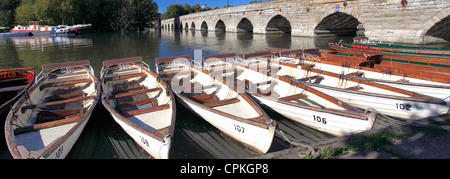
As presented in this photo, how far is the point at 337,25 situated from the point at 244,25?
25.5 m

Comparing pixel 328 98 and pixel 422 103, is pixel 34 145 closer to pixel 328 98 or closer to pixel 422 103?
pixel 328 98

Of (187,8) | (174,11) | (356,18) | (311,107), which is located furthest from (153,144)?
(187,8)

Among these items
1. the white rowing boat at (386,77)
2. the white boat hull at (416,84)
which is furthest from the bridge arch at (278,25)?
the white boat hull at (416,84)

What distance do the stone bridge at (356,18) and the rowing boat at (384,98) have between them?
1938cm

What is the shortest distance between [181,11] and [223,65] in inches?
4882

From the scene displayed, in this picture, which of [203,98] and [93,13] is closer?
[203,98]

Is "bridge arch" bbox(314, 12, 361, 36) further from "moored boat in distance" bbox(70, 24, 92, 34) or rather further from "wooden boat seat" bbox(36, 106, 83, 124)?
"moored boat in distance" bbox(70, 24, 92, 34)

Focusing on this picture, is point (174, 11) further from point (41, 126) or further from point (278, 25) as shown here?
point (41, 126)

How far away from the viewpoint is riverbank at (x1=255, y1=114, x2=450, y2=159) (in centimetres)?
463

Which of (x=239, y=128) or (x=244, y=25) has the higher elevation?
(x=244, y=25)

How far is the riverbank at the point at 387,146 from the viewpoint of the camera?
463 cm

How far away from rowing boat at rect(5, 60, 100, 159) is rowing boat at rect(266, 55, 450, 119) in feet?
25.7

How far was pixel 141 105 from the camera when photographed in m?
8.05

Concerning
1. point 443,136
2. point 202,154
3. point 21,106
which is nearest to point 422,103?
point 443,136
